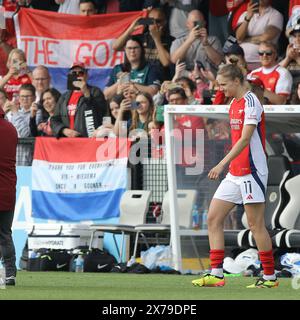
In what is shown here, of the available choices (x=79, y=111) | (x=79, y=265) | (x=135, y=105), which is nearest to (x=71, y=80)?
(x=79, y=111)

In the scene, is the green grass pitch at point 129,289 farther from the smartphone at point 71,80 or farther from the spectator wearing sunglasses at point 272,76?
the smartphone at point 71,80

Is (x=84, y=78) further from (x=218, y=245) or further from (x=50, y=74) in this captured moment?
(x=218, y=245)

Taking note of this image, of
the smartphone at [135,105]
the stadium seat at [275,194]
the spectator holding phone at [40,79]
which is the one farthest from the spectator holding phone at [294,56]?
the spectator holding phone at [40,79]

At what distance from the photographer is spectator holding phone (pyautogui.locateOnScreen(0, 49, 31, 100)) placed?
70.7ft

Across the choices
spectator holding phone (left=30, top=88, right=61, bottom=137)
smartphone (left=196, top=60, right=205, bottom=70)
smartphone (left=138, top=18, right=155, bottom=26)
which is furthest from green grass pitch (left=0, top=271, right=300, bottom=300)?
smartphone (left=138, top=18, right=155, bottom=26)

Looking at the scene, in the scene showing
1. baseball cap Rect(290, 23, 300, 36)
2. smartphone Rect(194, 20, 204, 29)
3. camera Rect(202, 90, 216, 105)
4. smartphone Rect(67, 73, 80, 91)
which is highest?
smartphone Rect(194, 20, 204, 29)

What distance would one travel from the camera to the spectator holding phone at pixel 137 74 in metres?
20.2

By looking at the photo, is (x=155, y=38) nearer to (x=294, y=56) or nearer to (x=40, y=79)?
(x=40, y=79)

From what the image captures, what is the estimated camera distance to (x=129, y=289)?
42.8 feet

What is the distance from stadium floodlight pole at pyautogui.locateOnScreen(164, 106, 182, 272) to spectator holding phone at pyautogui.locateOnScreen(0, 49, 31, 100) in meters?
5.11

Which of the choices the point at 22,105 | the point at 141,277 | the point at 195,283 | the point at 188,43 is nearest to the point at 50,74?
the point at 22,105

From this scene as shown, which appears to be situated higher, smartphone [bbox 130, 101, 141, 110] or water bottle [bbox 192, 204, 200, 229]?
smartphone [bbox 130, 101, 141, 110]

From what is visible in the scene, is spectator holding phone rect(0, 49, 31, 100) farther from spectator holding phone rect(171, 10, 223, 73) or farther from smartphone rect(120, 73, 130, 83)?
spectator holding phone rect(171, 10, 223, 73)

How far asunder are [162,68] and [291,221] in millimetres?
4641
